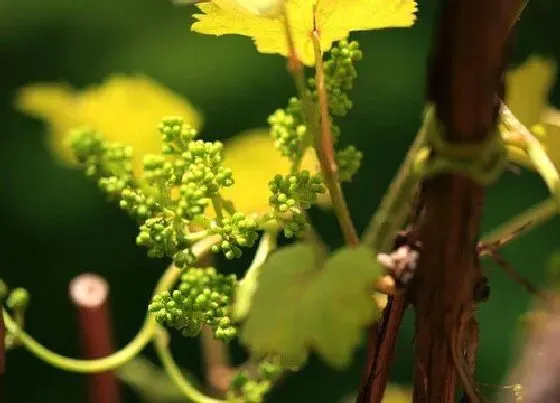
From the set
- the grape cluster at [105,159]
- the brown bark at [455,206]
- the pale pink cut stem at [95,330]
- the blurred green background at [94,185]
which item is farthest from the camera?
the blurred green background at [94,185]

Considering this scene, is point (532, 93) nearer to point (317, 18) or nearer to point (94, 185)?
point (317, 18)

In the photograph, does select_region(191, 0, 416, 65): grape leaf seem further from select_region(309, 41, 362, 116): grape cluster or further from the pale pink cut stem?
the pale pink cut stem

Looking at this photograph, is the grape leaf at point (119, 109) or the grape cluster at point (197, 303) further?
the grape leaf at point (119, 109)

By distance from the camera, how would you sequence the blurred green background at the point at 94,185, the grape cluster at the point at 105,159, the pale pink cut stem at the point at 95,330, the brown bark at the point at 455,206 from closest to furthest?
the brown bark at the point at 455,206 < the grape cluster at the point at 105,159 < the pale pink cut stem at the point at 95,330 < the blurred green background at the point at 94,185

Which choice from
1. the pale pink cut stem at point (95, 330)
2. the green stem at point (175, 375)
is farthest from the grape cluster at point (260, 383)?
the pale pink cut stem at point (95, 330)

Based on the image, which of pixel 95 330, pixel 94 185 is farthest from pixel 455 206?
pixel 94 185

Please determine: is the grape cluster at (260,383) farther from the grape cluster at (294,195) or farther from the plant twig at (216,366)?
the plant twig at (216,366)
